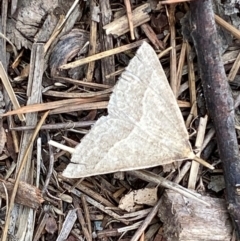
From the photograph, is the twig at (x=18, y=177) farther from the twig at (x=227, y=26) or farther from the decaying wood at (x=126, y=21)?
the twig at (x=227, y=26)

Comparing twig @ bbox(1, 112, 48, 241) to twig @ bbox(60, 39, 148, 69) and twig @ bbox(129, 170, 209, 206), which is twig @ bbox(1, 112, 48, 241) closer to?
twig @ bbox(60, 39, 148, 69)

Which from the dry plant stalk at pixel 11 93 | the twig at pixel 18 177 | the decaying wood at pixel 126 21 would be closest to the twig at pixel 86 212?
the twig at pixel 18 177

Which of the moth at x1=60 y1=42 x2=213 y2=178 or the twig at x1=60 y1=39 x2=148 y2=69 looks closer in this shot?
the moth at x1=60 y1=42 x2=213 y2=178

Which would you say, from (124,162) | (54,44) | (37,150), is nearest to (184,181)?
(124,162)

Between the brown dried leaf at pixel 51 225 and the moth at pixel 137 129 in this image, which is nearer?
the moth at pixel 137 129

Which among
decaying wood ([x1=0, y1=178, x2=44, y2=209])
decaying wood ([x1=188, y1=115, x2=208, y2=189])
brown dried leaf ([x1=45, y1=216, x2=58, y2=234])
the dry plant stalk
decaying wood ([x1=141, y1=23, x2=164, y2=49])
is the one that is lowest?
brown dried leaf ([x1=45, y1=216, x2=58, y2=234])

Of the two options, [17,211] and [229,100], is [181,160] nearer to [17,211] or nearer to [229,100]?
[229,100]

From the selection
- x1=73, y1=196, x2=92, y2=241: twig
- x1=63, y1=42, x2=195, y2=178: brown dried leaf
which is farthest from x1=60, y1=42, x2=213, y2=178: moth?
x1=73, y1=196, x2=92, y2=241: twig
